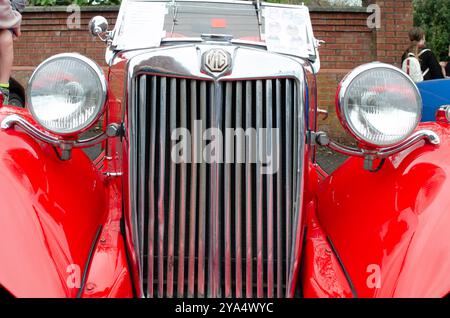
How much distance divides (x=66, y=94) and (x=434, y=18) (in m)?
25.3

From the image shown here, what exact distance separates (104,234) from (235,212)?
601 mm

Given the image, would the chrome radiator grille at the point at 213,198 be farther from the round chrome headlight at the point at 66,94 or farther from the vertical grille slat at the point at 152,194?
the round chrome headlight at the point at 66,94

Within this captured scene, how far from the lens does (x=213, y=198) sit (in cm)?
249

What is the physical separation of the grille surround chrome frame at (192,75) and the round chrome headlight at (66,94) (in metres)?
0.14

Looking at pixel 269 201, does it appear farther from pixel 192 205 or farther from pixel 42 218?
pixel 42 218

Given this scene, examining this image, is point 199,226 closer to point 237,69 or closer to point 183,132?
point 183,132

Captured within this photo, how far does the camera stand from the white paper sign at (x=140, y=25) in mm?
3016

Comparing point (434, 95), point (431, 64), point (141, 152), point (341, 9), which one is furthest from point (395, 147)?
point (341, 9)

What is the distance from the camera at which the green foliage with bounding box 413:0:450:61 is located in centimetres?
2334

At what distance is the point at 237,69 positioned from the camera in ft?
8.03

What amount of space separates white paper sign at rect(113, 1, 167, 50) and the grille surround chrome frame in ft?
1.58

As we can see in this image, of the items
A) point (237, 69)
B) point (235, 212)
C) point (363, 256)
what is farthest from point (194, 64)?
point (363, 256)

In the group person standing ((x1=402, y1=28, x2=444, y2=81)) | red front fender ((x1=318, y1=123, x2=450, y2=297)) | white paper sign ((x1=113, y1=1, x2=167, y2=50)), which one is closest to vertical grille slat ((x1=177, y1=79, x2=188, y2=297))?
white paper sign ((x1=113, y1=1, x2=167, y2=50))
